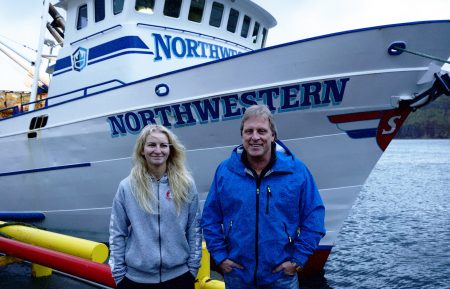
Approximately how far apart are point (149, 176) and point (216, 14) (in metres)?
5.70

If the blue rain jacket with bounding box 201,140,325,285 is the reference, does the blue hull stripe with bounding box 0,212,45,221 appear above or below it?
below

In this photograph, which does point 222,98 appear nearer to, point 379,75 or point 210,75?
point 210,75

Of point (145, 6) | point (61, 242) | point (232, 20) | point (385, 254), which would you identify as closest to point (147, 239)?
point (61, 242)

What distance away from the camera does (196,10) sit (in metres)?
7.20

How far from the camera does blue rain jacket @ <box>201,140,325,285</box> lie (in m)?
2.13

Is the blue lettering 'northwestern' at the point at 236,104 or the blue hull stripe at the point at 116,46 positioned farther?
the blue hull stripe at the point at 116,46

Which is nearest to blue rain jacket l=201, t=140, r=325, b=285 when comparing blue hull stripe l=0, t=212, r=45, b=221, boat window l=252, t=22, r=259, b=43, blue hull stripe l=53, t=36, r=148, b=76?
blue hull stripe l=53, t=36, r=148, b=76

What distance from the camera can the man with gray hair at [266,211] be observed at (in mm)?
2131

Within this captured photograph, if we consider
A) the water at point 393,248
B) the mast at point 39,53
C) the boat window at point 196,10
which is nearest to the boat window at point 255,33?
the boat window at point 196,10

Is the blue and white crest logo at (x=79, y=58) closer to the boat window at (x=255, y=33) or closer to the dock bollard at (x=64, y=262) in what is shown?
the boat window at (x=255, y=33)

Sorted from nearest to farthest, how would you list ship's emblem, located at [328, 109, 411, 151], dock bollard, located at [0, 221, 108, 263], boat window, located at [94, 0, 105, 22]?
dock bollard, located at [0, 221, 108, 263]
ship's emblem, located at [328, 109, 411, 151]
boat window, located at [94, 0, 105, 22]

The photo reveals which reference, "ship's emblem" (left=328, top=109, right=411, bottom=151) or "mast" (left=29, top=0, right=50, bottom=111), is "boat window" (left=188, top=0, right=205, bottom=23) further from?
"ship's emblem" (left=328, top=109, right=411, bottom=151)

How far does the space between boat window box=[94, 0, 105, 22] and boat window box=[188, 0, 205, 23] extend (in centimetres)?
151

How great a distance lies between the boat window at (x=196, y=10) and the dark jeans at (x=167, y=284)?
5.63 m
